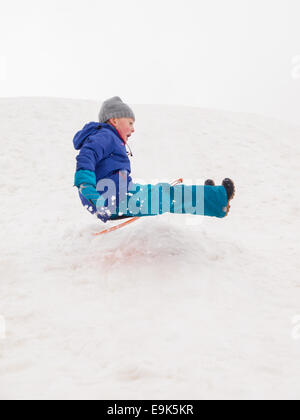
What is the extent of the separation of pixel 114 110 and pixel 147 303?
181cm

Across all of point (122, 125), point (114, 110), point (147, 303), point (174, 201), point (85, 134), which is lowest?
point (147, 303)

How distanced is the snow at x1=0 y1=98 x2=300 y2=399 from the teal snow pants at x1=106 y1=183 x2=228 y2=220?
1.14 ft

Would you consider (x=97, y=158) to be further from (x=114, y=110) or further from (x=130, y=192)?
(x=114, y=110)

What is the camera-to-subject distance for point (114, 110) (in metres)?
3.27

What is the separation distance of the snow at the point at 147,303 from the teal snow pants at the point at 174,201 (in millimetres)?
349

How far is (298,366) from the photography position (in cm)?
172

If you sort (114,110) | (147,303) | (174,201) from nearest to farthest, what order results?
1. (147,303)
2. (174,201)
3. (114,110)

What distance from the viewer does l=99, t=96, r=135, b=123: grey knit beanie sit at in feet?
10.7

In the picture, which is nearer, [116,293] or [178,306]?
[178,306]

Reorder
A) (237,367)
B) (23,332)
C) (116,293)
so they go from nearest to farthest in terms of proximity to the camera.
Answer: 1. (237,367)
2. (23,332)
3. (116,293)

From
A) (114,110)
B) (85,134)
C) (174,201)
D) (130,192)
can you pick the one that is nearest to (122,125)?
(114,110)
